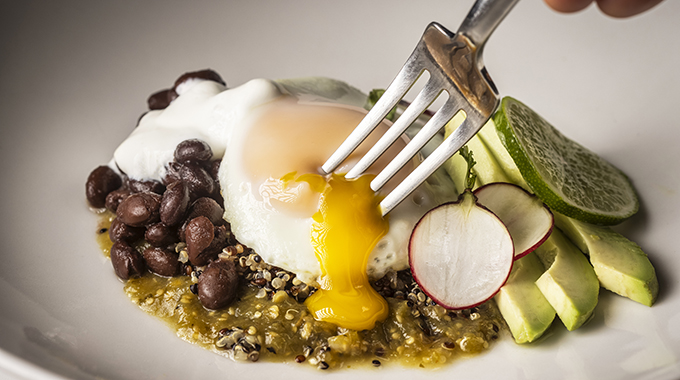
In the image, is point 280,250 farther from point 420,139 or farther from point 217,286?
point 420,139

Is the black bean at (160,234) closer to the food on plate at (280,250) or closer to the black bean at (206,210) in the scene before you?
the food on plate at (280,250)

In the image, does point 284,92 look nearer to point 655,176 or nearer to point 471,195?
point 471,195

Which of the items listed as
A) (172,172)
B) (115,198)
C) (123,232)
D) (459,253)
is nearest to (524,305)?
(459,253)

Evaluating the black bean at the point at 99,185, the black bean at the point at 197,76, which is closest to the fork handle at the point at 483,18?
the black bean at the point at 197,76

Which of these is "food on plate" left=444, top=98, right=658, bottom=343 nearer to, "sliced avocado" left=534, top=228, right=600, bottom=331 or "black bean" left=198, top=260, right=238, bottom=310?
"sliced avocado" left=534, top=228, right=600, bottom=331

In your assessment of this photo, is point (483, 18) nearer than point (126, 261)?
Yes

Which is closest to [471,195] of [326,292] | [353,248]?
[353,248]
